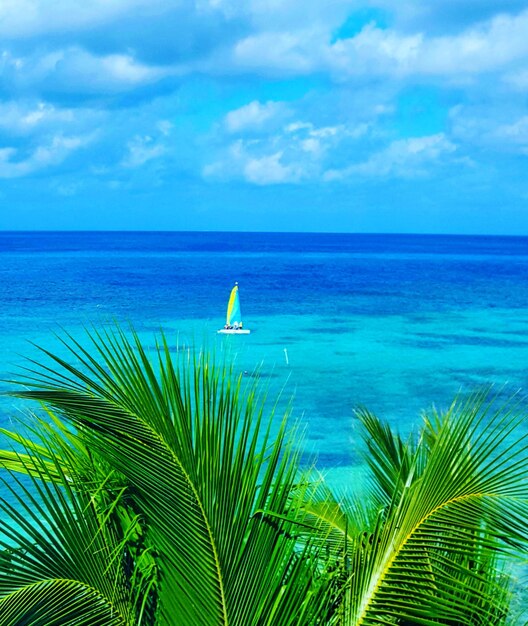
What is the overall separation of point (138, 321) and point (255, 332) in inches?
190

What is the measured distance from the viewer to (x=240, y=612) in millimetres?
2420

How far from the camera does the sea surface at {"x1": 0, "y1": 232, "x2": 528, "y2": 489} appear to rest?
1691cm

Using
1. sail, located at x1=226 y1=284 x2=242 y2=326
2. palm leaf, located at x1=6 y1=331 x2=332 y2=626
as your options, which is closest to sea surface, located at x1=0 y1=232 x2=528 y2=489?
palm leaf, located at x1=6 y1=331 x2=332 y2=626

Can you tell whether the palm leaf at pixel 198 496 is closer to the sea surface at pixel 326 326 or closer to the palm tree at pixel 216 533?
the palm tree at pixel 216 533

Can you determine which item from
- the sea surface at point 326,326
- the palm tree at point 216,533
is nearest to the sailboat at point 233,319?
the sea surface at point 326,326

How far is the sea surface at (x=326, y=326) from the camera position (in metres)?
16.9

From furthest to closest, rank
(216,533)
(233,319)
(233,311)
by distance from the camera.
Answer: (233,319)
(233,311)
(216,533)

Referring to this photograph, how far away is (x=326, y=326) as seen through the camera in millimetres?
28766

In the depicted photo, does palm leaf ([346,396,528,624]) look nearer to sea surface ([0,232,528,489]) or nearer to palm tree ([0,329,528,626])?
palm tree ([0,329,528,626])

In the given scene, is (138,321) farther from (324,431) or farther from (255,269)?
(255,269)

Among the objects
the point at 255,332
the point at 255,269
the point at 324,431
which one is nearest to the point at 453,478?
the point at 324,431

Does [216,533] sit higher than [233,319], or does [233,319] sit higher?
[233,319]

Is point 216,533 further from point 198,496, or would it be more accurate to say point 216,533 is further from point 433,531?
point 433,531

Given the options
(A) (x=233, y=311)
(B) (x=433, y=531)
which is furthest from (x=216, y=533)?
(A) (x=233, y=311)
